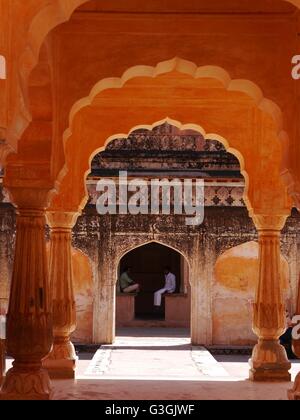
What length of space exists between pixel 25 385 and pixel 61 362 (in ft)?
7.66

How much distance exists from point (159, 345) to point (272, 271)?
594 centimetres

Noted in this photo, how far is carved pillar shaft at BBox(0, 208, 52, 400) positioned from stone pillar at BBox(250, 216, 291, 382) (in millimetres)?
3043

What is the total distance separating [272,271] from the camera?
8594 mm

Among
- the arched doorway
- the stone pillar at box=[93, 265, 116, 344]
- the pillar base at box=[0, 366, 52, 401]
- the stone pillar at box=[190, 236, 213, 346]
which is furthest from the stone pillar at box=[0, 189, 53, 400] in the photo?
the arched doorway

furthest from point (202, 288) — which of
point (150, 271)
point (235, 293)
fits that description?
point (150, 271)

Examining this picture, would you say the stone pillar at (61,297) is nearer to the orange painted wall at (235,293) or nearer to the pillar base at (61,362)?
the pillar base at (61,362)

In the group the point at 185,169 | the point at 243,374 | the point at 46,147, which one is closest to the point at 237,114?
the point at 46,147

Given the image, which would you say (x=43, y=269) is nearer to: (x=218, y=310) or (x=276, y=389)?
(x=276, y=389)

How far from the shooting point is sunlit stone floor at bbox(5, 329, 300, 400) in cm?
714

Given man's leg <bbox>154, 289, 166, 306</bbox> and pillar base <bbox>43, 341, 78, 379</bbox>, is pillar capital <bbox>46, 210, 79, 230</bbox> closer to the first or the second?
pillar base <bbox>43, 341, 78, 379</bbox>

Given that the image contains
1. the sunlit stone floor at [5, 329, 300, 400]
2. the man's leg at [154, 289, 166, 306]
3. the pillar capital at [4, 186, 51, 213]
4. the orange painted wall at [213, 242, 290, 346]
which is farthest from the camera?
the man's leg at [154, 289, 166, 306]

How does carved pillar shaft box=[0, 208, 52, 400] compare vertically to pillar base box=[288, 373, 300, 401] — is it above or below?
above

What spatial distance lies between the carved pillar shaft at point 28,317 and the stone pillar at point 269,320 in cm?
304

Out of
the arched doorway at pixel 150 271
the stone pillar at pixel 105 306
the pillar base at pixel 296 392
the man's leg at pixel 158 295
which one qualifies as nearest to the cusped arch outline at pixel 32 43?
the pillar base at pixel 296 392
